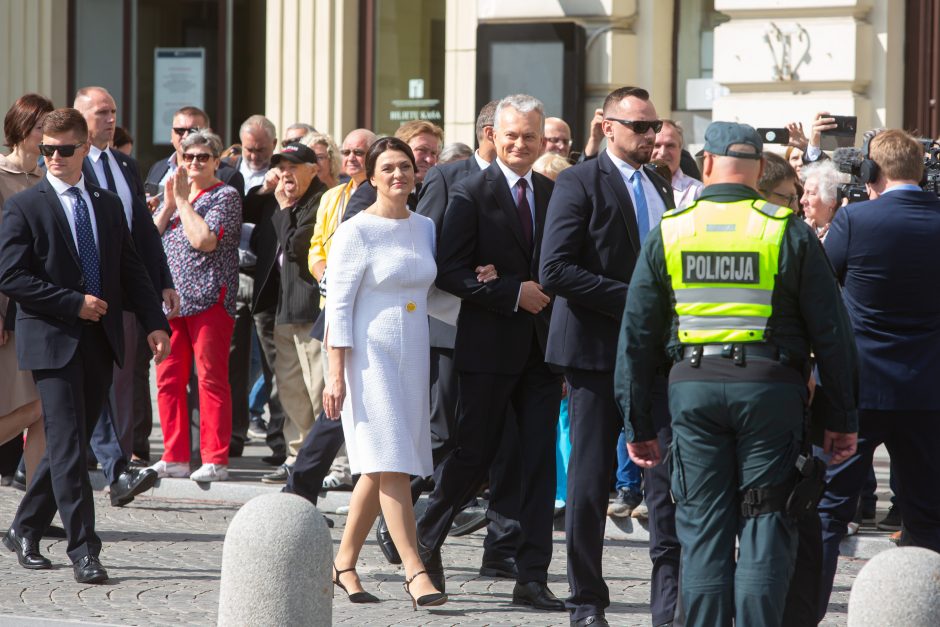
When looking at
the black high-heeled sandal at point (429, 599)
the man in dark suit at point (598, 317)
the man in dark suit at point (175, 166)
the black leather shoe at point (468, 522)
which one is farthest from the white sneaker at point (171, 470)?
the man in dark suit at point (598, 317)

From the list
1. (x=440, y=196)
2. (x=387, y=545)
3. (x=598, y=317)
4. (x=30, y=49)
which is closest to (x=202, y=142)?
(x=440, y=196)

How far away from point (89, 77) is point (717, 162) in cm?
1242

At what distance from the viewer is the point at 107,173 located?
33.2 feet

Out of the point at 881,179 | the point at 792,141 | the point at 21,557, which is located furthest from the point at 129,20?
the point at 881,179

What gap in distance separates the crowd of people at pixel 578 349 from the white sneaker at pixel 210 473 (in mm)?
929

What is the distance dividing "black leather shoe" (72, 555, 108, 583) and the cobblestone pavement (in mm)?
42

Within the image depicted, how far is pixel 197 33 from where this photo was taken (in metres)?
17.2

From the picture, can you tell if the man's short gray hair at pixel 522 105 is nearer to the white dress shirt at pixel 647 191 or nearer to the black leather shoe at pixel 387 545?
the white dress shirt at pixel 647 191

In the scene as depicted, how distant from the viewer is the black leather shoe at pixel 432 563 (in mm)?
7332

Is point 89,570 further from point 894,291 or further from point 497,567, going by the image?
point 894,291

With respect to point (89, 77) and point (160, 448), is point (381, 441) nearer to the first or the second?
point (160, 448)

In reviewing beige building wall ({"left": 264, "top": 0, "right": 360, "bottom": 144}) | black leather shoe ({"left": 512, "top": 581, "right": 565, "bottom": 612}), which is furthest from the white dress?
beige building wall ({"left": 264, "top": 0, "right": 360, "bottom": 144})

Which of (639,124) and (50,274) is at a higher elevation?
(639,124)

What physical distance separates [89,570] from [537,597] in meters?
1.98
